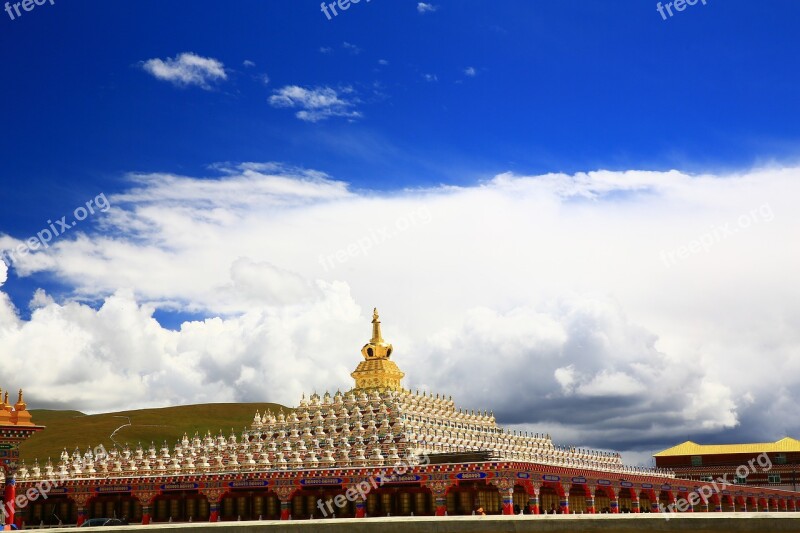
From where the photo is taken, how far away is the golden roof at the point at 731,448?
381 ft

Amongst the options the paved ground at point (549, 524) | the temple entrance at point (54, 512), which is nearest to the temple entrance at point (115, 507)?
the temple entrance at point (54, 512)

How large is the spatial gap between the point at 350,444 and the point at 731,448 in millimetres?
73176

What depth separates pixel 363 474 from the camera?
56.8 meters

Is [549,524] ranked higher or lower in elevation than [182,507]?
lower

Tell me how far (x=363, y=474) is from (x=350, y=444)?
8385 mm

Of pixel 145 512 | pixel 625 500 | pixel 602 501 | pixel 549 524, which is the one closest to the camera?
pixel 549 524

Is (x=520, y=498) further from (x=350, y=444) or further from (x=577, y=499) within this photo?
(x=350, y=444)

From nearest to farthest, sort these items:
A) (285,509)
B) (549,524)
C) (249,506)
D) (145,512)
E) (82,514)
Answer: (549,524), (285,509), (249,506), (145,512), (82,514)

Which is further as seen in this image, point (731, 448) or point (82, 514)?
point (731, 448)

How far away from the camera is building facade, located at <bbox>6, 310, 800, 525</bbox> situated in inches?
2180

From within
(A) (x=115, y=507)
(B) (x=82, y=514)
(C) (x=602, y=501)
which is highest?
(C) (x=602, y=501)

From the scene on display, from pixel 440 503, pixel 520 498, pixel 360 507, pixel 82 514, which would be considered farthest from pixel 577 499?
pixel 82 514

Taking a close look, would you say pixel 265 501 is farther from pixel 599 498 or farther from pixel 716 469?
pixel 716 469

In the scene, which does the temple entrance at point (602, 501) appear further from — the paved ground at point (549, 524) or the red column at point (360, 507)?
the paved ground at point (549, 524)
